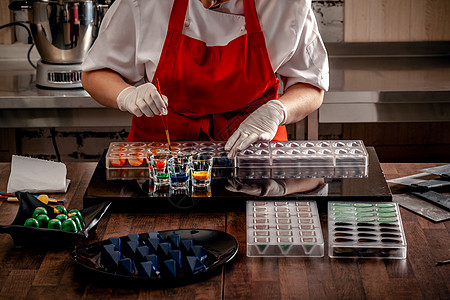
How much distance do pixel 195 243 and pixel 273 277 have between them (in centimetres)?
22

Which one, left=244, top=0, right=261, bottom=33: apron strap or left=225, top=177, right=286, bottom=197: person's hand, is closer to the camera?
left=225, top=177, right=286, bottom=197: person's hand

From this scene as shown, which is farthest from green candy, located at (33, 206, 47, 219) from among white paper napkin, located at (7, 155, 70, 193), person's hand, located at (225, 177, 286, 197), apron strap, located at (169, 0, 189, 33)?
apron strap, located at (169, 0, 189, 33)

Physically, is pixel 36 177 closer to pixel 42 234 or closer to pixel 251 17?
pixel 42 234

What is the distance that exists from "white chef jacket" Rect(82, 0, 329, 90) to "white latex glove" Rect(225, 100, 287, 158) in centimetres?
21

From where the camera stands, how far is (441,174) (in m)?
1.92

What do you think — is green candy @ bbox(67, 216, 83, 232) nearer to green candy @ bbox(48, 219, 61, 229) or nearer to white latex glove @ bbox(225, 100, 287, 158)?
green candy @ bbox(48, 219, 61, 229)

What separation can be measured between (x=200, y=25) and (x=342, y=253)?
113 centimetres

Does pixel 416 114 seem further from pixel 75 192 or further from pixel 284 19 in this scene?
pixel 75 192

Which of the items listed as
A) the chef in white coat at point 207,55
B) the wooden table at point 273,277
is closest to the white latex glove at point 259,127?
the chef in white coat at point 207,55

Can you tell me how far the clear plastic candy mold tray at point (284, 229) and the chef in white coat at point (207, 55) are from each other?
24.5 inches

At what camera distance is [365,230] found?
1.50 meters

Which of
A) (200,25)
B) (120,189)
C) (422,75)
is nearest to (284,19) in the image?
(200,25)

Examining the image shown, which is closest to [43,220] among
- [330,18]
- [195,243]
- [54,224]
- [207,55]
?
[54,224]

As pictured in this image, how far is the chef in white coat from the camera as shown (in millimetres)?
2230
